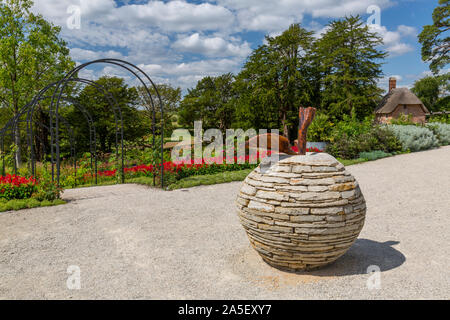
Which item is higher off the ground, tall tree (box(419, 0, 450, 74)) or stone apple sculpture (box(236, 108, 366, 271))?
tall tree (box(419, 0, 450, 74))

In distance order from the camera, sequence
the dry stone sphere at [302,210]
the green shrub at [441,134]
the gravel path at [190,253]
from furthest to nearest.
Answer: the green shrub at [441,134]
the gravel path at [190,253]
the dry stone sphere at [302,210]

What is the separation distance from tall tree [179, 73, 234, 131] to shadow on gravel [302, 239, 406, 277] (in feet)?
94.1

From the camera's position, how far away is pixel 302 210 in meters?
3.10

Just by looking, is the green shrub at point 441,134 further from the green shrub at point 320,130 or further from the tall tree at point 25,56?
the tall tree at point 25,56

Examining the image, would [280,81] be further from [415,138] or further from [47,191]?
[47,191]

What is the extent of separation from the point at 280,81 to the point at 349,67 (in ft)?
21.0

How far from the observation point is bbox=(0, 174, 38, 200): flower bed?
776 centimetres

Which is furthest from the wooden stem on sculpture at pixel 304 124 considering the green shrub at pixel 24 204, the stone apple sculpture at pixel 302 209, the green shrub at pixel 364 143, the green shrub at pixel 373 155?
the green shrub at pixel 364 143

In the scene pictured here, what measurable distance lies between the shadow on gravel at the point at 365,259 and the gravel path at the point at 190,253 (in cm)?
1

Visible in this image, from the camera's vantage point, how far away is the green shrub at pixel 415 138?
15352mm

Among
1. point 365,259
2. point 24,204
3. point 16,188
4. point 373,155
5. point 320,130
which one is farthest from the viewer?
point 320,130

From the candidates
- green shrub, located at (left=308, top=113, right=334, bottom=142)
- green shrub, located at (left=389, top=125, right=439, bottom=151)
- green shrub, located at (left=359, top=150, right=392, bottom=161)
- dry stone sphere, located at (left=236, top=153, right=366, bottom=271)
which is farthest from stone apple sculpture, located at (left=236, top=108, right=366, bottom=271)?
green shrub, located at (left=389, top=125, right=439, bottom=151)

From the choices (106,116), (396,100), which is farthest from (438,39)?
(106,116)

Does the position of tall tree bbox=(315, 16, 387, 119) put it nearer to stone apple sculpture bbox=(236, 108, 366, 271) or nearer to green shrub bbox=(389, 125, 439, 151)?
green shrub bbox=(389, 125, 439, 151)
